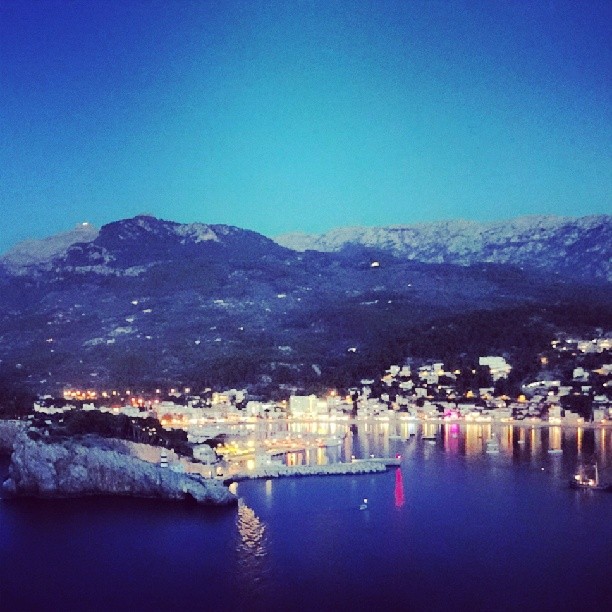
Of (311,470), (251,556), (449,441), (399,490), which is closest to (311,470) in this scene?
(311,470)

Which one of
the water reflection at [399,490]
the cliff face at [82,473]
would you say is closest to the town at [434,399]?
the water reflection at [399,490]

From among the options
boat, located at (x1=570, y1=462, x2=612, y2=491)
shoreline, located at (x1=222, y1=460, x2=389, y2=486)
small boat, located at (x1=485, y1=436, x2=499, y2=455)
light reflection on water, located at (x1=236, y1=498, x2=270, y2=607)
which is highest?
small boat, located at (x1=485, y1=436, x2=499, y2=455)

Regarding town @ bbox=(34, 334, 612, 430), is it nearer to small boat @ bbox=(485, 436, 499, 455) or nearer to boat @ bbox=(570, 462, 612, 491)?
small boat @ bbox=(485, 436, 499, 455)

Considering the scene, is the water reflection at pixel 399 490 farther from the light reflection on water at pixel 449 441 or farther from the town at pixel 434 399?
the town at pixel 434 399

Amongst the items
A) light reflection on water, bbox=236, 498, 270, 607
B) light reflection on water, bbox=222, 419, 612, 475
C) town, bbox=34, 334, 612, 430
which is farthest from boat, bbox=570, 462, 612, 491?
town, bbox=34, 334, 612, 430

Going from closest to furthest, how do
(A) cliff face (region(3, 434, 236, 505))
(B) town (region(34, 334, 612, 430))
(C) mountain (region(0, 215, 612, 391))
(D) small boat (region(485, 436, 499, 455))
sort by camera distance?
(A) cliff face (region(3, 434, 236, 505)) → (D) small boat (region(485, 436, 499, 455)) → (B) town (region(34, 334, 612, 430)) → (C) mountain (region(0, 215, 612, 391))
